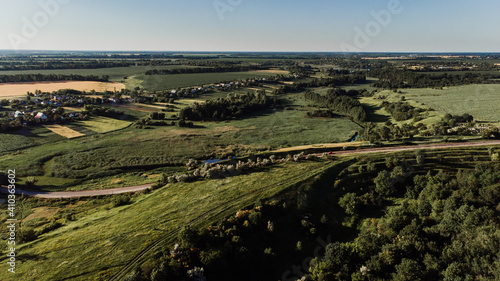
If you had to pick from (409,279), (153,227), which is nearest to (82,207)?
(153,227)

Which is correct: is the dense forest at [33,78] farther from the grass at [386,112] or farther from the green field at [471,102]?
the green field at [471,102]

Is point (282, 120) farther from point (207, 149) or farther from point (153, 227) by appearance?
point (153, 227)

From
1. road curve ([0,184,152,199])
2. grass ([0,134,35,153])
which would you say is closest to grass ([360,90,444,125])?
road curve ([0,184,152,199])

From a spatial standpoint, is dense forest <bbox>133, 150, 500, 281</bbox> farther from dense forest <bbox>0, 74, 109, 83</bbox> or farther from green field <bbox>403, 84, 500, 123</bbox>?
dense forest <bbox>0, 74, 109, 83</bbox>

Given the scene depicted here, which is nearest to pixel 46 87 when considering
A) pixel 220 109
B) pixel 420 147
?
pixel 220 109

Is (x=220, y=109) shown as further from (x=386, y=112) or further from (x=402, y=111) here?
(x=402, y=111)
